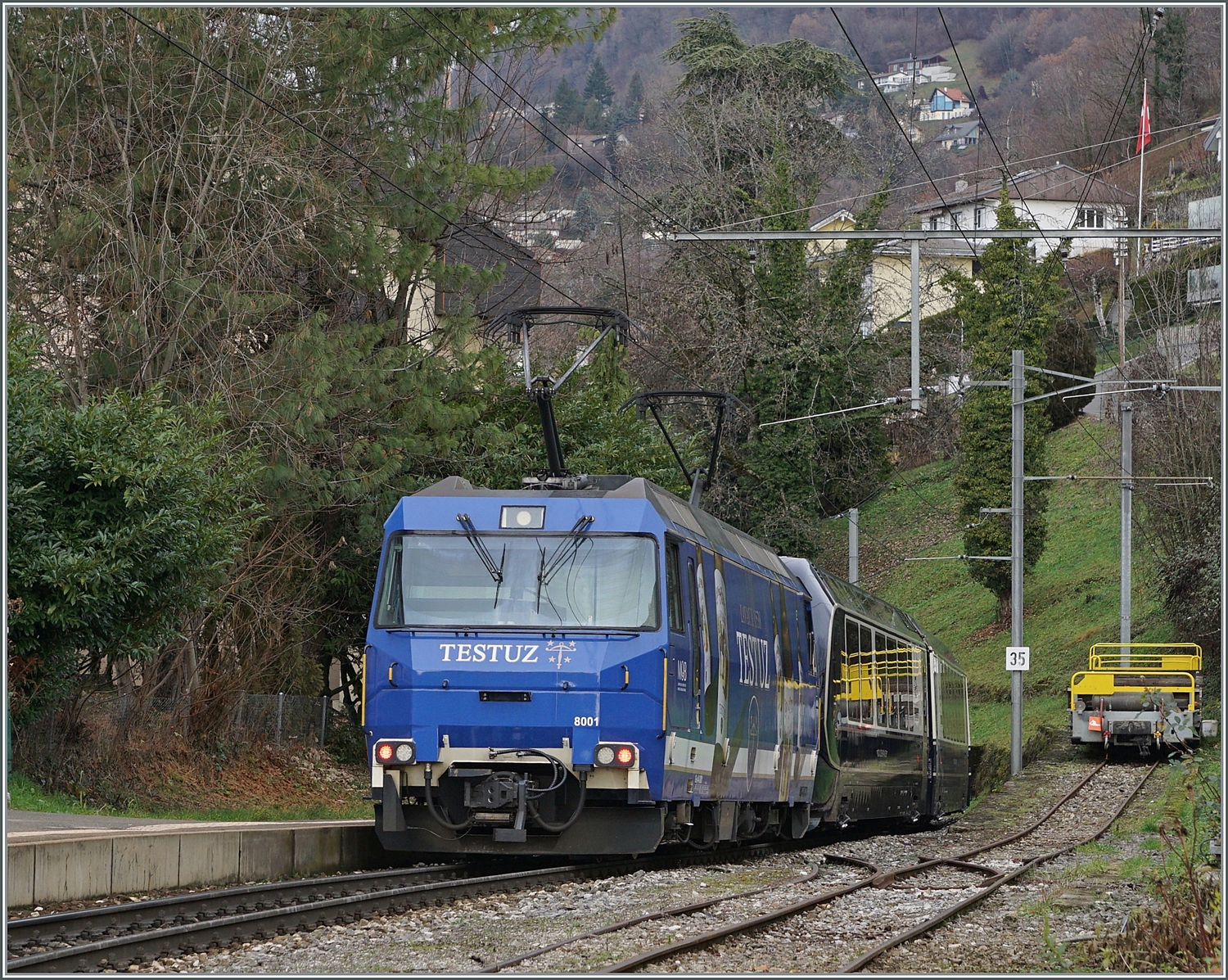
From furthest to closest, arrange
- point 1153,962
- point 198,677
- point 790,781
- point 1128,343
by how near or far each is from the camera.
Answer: point 1128,343 < point 198,677 < point 790,781 < point 1153,962

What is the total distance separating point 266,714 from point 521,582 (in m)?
13.6

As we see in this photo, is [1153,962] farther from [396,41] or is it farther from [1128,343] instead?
[1128,343]

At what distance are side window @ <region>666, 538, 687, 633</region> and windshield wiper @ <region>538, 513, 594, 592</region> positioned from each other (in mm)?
703

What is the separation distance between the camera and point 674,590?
13406 millimetres

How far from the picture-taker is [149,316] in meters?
20.1

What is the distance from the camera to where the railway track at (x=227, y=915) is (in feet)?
28.6

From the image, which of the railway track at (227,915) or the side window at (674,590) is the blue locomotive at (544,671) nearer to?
the side window at (674,590)

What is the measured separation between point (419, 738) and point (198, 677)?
12153 millimetres

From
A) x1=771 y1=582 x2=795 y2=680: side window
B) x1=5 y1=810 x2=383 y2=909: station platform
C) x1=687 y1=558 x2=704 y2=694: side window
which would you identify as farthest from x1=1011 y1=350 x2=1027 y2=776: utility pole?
x1=5 y1=810 x2=383 y2=909: station platform

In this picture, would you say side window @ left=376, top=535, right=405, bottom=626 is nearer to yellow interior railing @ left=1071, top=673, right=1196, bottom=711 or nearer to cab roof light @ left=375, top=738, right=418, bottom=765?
cab roof light @ left=375, top=738, right=418, bottom=765

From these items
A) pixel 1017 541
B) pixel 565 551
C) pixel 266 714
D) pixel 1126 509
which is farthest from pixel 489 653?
pixel 1126 509

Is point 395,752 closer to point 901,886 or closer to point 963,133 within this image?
point 901,886

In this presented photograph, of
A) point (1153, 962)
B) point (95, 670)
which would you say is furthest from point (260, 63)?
point (1153, 962)

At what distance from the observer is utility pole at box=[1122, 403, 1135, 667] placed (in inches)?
1373
